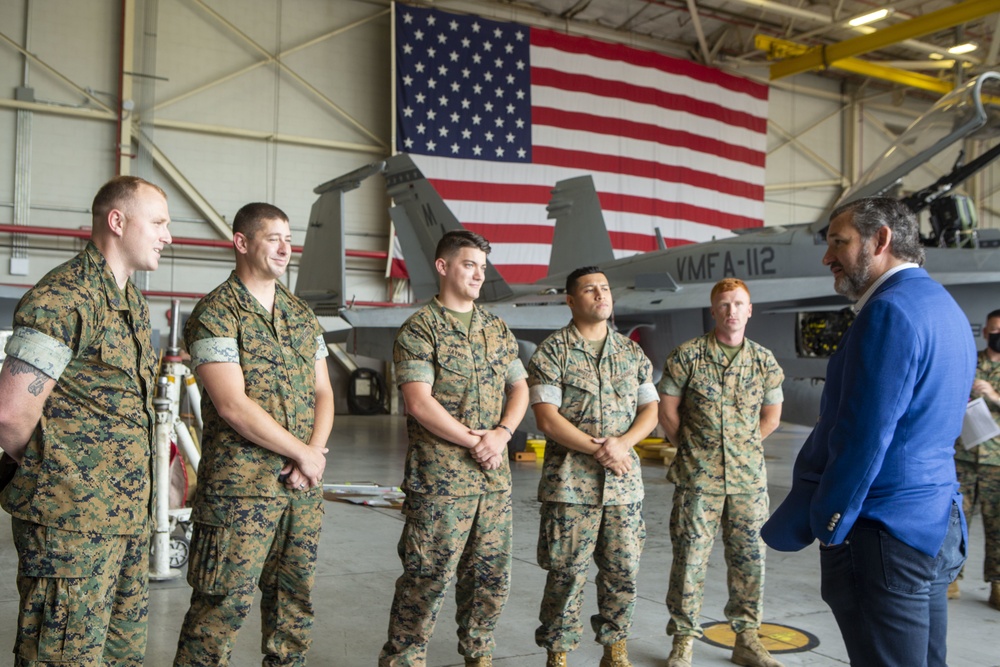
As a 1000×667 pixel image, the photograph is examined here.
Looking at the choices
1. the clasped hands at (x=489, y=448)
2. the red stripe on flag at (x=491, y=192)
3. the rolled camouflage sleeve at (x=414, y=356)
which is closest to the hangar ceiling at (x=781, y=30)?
the red stripe on flag at (x=491, y=192)

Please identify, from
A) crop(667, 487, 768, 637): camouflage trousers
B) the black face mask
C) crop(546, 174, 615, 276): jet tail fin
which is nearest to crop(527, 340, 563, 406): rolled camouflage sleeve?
crop(667, 487, 768, 637): camouflage trousers

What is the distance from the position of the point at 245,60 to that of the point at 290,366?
547 inches

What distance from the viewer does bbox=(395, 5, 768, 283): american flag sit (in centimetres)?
1559

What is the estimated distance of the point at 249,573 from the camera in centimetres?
257

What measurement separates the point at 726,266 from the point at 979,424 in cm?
508

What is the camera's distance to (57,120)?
A: 13.8 m

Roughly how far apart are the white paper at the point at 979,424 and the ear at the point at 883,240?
2445 millimetres

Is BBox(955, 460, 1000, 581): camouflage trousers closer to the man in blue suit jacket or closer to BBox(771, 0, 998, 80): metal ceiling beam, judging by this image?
the man in blue suit jacket

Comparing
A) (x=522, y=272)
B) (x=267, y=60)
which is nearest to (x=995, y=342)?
(x=522, y=272)

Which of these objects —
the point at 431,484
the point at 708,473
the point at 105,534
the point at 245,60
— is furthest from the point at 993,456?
the point at 245,60

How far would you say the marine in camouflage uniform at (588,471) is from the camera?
3.17 m

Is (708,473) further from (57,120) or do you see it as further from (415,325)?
(57,120)

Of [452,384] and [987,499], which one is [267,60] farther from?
[987,499]

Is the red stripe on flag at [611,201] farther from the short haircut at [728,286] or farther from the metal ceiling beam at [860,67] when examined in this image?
the short haircut at [728,286]
